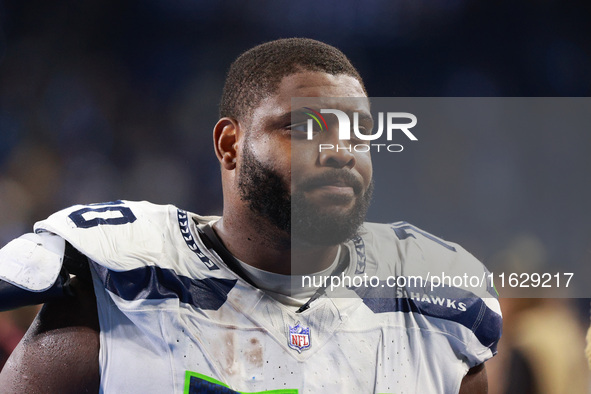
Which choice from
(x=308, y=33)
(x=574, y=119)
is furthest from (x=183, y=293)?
(x=574, y=119)

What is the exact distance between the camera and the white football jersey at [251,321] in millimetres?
1208

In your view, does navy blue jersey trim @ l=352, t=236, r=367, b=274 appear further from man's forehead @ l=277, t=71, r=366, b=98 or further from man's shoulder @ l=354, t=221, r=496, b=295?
man's forehead @ l=277, t=71, r=366, b=98

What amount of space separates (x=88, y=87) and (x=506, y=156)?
1787mm

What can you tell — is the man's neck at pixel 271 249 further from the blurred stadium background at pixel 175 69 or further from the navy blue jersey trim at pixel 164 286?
the blurred stadium background at pixel 175 69

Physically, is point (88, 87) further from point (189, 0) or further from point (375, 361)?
point (375, 361)

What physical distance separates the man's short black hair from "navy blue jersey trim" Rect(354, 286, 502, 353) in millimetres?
510

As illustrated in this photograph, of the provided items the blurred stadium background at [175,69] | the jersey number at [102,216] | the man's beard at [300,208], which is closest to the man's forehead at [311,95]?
the man's beard at [300,208]

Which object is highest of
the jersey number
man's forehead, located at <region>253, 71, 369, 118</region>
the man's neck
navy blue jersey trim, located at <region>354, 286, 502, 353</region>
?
man's forehead, located at <region>253, 71, 369, 118</region>

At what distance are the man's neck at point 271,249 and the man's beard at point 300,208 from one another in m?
0.02

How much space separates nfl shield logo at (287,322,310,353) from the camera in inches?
50.6

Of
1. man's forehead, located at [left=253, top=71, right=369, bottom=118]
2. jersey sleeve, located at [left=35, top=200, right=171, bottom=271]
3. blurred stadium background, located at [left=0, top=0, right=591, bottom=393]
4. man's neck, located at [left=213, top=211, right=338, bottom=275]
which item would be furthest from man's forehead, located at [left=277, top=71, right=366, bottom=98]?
blurred stadium background, located at [left=0, top=0, right=591, bottom=393]

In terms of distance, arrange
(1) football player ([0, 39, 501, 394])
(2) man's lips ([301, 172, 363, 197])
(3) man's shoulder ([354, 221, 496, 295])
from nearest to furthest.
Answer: (1) football player ([0, 39, 501, 394])
(2) man's lips ([301, 172, 363, 197])
(3) man's shoulder ([354, 221, 496, 295])

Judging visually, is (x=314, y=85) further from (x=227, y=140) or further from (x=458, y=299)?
(x=458, y=299)

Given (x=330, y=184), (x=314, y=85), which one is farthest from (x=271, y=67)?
(x=330, y=184)
